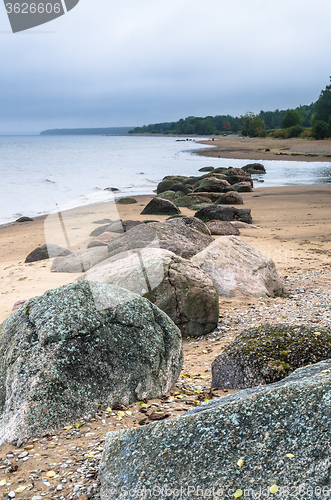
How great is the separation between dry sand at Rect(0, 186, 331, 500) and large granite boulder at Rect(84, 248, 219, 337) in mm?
271

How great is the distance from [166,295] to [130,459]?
344 cm

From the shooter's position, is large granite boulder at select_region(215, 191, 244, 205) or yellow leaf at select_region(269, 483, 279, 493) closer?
yellow leaf at select_region(269, 483, 279, 493)

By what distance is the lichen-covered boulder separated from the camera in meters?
3.74

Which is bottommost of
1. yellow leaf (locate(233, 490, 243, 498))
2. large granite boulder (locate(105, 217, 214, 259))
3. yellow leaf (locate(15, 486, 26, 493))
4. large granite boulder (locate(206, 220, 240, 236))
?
large granite boulder (locate(206, 220, 240, 236))

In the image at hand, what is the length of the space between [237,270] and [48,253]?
547 cm

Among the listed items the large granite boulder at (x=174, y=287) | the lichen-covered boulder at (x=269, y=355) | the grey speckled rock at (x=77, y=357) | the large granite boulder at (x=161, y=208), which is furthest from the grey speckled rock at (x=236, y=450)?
the large granite boulder at (x=161, y=208)

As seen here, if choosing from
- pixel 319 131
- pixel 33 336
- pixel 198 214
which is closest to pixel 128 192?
pixel 198 214

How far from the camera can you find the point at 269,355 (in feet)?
12.6

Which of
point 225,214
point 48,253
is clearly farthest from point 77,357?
point 225,214

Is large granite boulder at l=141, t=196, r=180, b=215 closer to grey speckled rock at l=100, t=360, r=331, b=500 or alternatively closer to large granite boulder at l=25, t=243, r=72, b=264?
large granite boulder at l=25, t=243, r=72, b=264

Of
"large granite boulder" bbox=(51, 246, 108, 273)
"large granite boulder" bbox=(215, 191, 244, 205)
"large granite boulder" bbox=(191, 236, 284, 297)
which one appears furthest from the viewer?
"large granite boulder" bbox=(215, 191, 244, 205)

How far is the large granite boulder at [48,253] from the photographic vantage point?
10.3m

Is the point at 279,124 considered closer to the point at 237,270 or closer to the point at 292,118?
the point at 292,118

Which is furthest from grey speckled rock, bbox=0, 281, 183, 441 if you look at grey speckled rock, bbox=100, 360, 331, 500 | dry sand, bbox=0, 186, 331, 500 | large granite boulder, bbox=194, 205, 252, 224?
large granite boulder, bbox=194, 205, 252, 224
